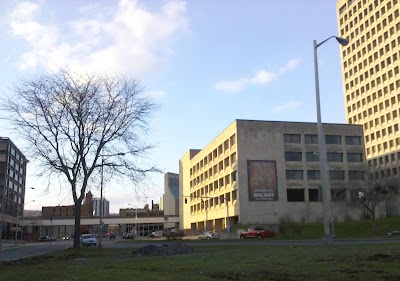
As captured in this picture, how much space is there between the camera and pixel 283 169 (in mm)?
84688

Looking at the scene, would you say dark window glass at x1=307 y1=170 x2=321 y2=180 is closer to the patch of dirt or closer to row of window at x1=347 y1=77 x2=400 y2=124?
row of window at x1=347 y1=77 x2=400 y2=124

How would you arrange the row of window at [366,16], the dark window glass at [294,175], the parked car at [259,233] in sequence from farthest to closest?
1. the row of window at [366,16]
2. the dark window glass at [294,175]
3. the parked car at [259,233]

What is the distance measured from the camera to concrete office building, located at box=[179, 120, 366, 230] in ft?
270

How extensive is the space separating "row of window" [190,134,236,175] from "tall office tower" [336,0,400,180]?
3719 centimetres

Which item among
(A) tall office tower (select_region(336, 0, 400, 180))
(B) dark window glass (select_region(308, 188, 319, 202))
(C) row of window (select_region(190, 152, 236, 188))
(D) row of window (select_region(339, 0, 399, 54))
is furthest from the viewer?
(D) row of window (select_region(339, 0, 399, 54))

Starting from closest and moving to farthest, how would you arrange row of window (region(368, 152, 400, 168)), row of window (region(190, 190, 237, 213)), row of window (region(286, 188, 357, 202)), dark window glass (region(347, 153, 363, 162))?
1. row of window (region(286, 188, 357, 202))
2. row of window (region(190, 190, 237, 213))
3. dark window glass (region(347, 153, 363, 162))
4. row of window (region(368, 152, 400, 168))

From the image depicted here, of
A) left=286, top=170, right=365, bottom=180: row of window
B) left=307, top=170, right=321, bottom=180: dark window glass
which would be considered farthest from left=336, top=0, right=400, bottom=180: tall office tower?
left=307, top=170, right=321, bottom=180: dark window glass

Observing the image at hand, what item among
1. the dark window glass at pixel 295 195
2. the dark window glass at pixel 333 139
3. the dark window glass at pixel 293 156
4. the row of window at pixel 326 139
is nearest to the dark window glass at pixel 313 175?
the dark window glass at pixel 295 195

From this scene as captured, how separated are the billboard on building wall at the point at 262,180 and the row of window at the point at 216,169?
16.9 feet

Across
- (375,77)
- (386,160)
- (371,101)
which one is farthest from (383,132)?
(375,77)

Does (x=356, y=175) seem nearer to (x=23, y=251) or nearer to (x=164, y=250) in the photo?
(x=23, y=251)

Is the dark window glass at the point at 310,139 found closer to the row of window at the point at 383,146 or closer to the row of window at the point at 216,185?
the row of window at the point at 216,185

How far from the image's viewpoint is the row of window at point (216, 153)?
90.5 m

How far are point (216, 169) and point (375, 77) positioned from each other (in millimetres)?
52013
